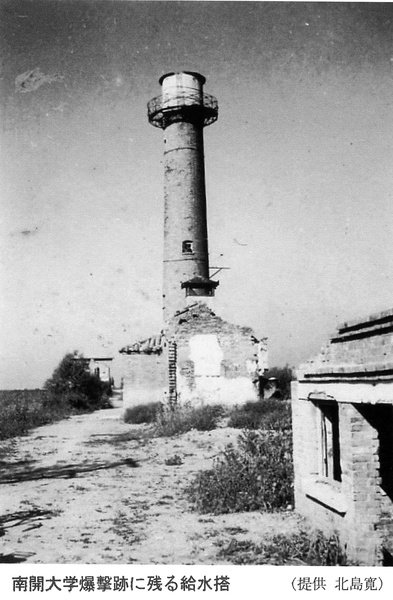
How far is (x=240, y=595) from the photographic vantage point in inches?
179

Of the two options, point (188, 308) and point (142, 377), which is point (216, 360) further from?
point (142, 377)

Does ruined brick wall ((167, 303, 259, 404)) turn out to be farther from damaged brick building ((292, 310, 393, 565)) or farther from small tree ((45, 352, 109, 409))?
damaged brick building ((292, 310, 393, 565))

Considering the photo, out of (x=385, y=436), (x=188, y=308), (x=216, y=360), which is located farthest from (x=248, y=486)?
(x=188, y=308)

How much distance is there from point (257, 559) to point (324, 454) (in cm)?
149

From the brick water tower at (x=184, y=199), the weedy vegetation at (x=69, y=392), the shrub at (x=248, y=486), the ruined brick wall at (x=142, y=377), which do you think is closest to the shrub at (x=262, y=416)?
the ruined brick wall at (x=142, y=377)

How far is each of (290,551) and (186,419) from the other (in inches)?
438

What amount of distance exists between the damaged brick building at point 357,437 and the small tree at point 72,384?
83.2ft

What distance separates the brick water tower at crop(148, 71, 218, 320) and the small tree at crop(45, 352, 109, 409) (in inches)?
408

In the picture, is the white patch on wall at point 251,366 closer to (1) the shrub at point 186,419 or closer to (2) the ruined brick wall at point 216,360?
(2) the ruined brick wall at point 216,360

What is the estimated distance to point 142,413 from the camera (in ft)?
64.5

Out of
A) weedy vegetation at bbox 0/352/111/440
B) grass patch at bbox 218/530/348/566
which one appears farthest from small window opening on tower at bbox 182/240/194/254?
grass patch at bbox 218/530/348/566

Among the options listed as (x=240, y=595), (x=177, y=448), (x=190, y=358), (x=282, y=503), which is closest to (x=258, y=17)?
(x=282, y=503)

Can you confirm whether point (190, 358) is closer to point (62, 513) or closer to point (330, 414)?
point (62, 513)

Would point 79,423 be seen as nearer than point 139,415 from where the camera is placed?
No
